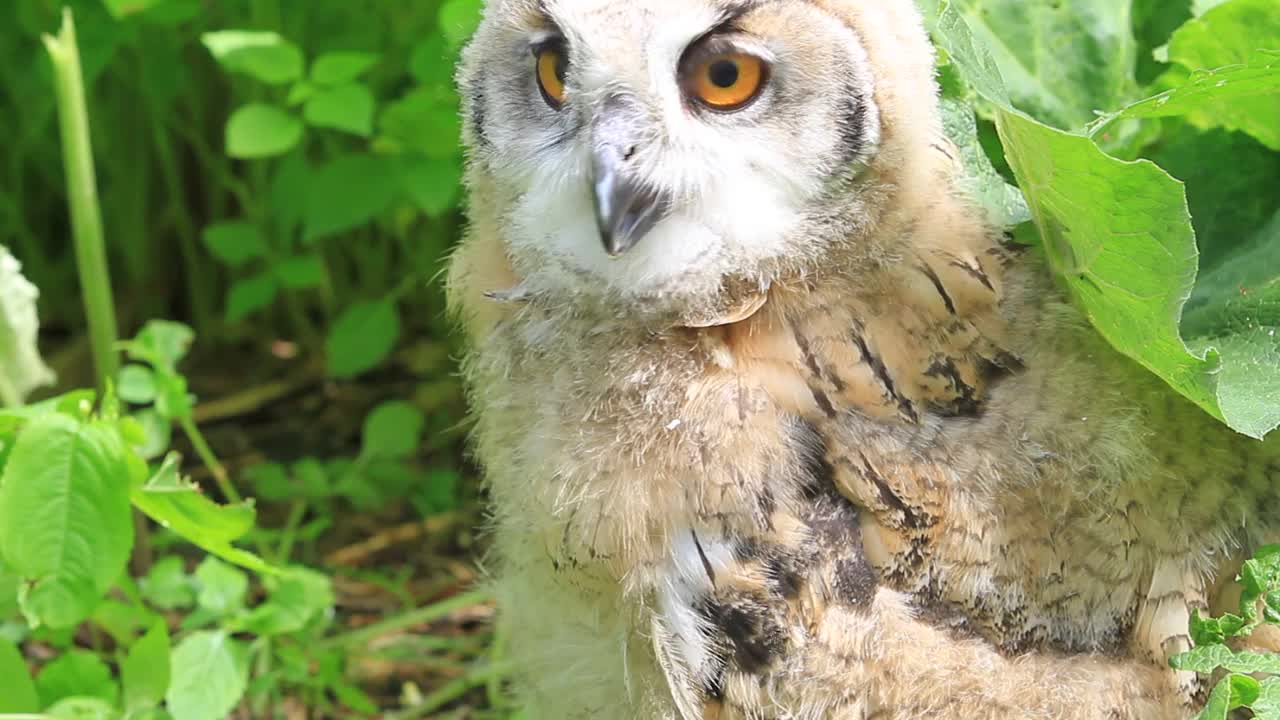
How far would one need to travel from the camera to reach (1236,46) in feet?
6.55

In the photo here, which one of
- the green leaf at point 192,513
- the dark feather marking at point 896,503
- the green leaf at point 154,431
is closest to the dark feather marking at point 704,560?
the dark feather marking at point 896,503

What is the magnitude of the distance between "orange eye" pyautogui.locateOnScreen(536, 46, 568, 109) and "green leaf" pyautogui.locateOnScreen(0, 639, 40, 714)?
123 cm

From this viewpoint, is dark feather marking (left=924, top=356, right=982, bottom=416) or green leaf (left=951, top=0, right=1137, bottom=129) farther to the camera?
green leaf (left=951, top=0, right=1137, bottom=129)

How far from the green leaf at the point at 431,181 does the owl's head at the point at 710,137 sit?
1.20 m

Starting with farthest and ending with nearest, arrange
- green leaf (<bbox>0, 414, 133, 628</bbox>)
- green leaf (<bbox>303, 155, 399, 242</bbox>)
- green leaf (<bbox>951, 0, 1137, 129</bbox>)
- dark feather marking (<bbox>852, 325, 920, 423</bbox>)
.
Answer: green leaf (<bbox>303, 155, 399, 242</bbox>) < green leaf (<bbox>951, 0, 1137, 129</bbox>) < green leaf (<bbox>0, 414, 133, 628</bbox>) < dark feather marking (<bbox>852, 325, 920, 423</bbox>)

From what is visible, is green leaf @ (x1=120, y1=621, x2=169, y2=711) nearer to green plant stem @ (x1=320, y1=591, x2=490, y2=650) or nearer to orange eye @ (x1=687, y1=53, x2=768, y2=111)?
green plant stem @ (x1=320, y1=591, x2=490, y2=650)

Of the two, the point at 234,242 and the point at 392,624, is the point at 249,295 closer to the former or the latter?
the point at 234,242

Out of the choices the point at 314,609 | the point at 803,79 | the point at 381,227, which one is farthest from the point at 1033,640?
the point at 381,227

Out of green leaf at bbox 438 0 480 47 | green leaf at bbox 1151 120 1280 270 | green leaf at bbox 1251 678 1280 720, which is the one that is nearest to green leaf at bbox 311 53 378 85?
green leaf at bbox 438 0 480 47

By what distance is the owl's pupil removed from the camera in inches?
62.2

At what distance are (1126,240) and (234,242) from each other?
250 centimetres

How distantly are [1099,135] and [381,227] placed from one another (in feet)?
7.25

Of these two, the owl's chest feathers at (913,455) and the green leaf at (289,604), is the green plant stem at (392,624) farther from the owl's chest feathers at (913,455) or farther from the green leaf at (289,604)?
the owl's chest feathers at (913,455)

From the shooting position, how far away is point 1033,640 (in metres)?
1.66
